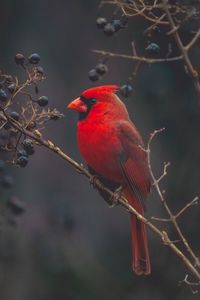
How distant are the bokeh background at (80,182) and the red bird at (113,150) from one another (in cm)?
28

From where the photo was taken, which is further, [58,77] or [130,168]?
[58,77]

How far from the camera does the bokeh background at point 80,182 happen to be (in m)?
4.95

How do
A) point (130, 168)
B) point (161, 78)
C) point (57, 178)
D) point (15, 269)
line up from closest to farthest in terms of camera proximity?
point (130, 168) < point (15, 269) < point (161, 78) < point (57, 178)

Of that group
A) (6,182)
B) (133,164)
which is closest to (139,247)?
(133,164)

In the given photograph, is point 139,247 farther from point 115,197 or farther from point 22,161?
point 22,161

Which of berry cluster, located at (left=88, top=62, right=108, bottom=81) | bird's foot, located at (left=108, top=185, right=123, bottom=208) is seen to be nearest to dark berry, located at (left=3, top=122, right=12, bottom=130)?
berry cluster, located at (left=88, top=62, right=108, bottom=81)

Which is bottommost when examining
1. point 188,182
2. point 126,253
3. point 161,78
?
point 126,253

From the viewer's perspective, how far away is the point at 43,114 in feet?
11.4

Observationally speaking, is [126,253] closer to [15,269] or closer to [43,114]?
[15,269]

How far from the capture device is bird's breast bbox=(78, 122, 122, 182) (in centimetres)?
443

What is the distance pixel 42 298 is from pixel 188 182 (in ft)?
3.29

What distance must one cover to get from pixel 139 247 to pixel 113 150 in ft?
1.61

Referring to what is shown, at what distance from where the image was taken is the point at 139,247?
4.53 metres

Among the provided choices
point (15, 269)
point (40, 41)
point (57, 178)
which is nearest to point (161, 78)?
point (15, 269)
